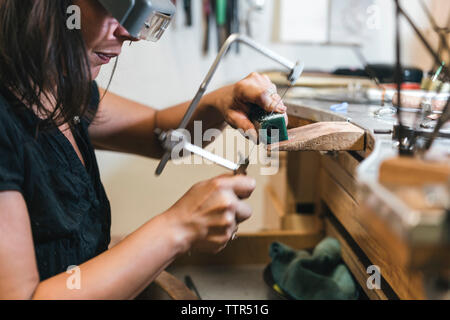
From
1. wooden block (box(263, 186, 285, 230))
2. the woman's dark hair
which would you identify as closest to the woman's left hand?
the woman's dark hair

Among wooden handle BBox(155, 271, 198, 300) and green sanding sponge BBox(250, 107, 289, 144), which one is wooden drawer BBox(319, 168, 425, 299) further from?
wooden handle BBox(155, 271, 198, 300)

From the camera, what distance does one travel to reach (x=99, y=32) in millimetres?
672

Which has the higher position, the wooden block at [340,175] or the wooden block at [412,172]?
the wooden block at [412,172]

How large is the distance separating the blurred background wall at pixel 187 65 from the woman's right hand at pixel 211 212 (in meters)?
1.36

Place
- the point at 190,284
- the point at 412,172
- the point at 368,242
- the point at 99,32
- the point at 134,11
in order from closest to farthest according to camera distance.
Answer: the point at 412,172 < the point at 134,11 < the point at 99,32 < the point at 368,242 < the point at 190,284

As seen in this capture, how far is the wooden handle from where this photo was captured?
2.80 ft

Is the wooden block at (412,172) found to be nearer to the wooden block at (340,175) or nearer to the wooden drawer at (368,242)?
the wooden drawer at (368,242)

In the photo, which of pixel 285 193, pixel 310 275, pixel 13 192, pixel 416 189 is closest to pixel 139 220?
pixel 285 193

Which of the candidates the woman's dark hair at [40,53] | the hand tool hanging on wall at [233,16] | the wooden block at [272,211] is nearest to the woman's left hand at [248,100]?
the woman's dark hair at [40,53]

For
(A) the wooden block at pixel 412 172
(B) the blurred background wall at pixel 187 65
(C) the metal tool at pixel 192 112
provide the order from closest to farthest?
(A) the wooden block at pixel 412 172 < (C) the metal tool at pixel 192 112 < (B) the blurred background wall at pixel 187 65

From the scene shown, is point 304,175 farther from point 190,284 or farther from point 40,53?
point 40,53

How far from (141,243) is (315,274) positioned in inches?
23.0

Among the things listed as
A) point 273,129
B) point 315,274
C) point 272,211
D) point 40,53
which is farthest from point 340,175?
point 272,211

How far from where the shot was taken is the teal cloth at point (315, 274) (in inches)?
39.9
